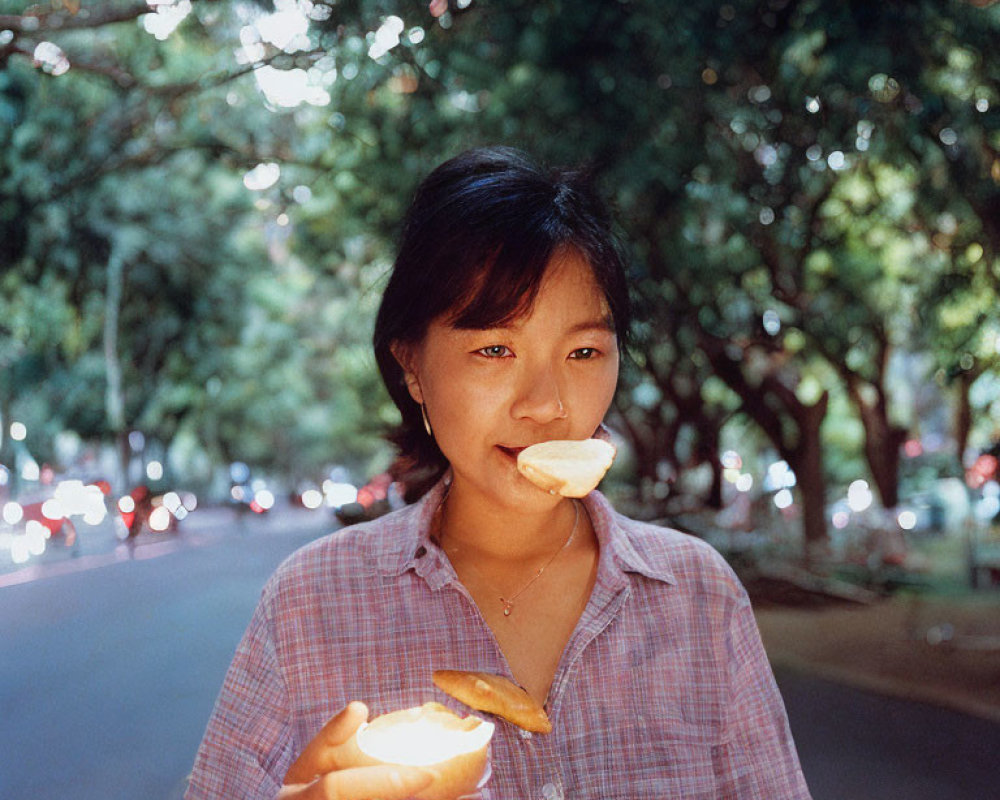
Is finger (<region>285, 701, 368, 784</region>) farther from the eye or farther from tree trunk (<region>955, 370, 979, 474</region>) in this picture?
tree trunk (<region>955, 370, 979, 474</region>)

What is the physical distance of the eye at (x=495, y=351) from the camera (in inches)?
67.6

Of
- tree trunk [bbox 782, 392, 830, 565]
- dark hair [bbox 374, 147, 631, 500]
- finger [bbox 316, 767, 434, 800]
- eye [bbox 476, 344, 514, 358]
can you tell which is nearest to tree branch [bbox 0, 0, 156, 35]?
dark hair [bbox 374, 147, 631, 500]

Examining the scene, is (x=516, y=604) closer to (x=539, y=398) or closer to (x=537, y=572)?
(x=537, y=572)

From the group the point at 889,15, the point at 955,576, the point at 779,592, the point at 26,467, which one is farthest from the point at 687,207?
the point at 26,467

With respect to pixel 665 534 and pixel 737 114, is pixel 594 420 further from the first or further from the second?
pixel 737 114

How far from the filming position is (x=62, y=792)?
5898 mm

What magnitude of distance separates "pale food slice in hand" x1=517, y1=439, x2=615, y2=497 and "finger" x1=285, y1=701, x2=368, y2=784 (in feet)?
1.54

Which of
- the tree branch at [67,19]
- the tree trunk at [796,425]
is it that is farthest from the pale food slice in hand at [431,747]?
the tree trunk at [796,425]

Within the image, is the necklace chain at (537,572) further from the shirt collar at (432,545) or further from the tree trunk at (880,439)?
the tree trunk at (880,439)

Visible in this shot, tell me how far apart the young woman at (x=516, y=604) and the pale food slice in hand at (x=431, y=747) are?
1.08ft

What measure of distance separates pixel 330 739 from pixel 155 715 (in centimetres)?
672

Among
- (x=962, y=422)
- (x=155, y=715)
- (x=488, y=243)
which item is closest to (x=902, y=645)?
(x=962, y=422)

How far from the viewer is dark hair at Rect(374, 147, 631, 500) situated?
1.70 m

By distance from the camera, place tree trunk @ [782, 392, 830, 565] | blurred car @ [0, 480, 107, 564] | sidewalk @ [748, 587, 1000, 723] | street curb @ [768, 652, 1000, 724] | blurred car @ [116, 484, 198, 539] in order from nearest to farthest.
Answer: street curb @ [768, 652, 1000, 724] → sidewalk @ [748, 587, 1000, 723] → tree trunk @ [782, 392, 830, 565] → blurred car @ [0, 480, 107, 564] → blurred car @ [116, 484, 198, 539]
